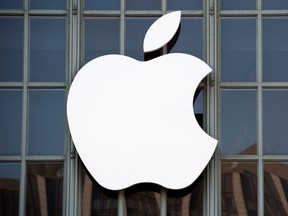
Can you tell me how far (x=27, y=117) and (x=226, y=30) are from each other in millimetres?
3852

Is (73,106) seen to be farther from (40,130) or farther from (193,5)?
(193,5)

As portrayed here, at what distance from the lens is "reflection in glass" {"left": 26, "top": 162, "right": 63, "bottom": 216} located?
60.4ft

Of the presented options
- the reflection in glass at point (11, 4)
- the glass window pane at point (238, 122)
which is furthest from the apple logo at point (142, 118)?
the reflection in glass at point (11, 4)

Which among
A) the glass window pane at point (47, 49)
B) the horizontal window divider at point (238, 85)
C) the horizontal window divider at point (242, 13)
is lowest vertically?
the horizontal window divider at point (238, 85)

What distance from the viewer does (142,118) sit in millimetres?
18500

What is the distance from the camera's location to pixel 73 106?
18547 mm

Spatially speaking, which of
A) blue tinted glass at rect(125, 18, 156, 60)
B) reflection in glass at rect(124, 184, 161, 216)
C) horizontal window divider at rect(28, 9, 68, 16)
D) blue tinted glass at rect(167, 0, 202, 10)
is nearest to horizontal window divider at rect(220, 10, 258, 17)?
blue tinted glass at rect(167, 0, 202, 10)

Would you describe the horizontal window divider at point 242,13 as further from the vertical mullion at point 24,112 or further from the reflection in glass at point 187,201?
the vertical mullion at point 24,112

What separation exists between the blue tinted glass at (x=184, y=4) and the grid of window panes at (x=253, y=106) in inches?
16.2

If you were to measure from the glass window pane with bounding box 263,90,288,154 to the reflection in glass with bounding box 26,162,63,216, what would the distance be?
3637 mm

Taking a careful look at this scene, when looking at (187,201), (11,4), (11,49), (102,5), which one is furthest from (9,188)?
(102,5)

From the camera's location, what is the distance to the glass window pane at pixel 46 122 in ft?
61.4

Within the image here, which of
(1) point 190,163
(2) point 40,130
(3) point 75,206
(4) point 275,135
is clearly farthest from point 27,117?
(4) point 275,135

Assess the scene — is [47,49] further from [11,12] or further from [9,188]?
[9,188]
